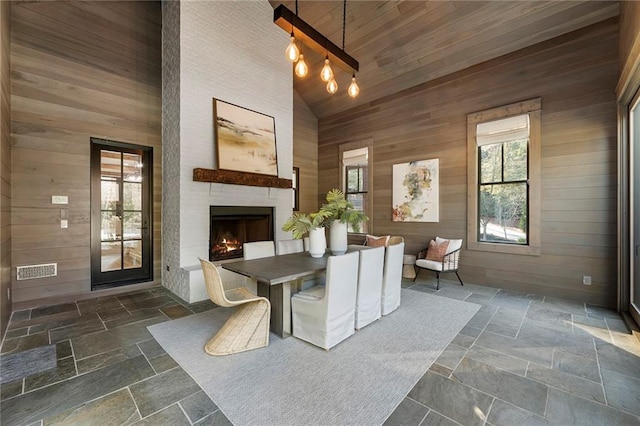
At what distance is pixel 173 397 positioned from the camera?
6.09ft

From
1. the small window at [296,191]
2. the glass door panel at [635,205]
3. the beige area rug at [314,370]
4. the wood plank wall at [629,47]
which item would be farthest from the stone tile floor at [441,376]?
the small window at [296,191]

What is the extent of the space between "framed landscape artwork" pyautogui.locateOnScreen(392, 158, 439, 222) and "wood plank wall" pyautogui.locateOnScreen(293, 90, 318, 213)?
2163 millimetres

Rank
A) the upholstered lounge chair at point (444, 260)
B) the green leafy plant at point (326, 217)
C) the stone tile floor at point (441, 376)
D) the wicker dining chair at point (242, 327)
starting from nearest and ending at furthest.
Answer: the stone tile floor at point (441, 376)
the wicker dining chair at point (242, 327)
the green leafy plant at point (326, 217)
the upholstered lounge chair at point (444, 260)

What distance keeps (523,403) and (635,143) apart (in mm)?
3304

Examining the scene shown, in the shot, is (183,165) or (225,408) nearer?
(225,408)

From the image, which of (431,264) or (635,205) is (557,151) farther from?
(431,264)

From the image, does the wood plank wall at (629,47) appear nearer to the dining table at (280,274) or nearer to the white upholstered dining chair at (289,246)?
the dining table at (280,274)

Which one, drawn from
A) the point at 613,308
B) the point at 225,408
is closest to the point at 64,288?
the point at 225,408

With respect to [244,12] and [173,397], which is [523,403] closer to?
[173,397]

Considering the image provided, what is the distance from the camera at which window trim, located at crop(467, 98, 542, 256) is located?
402cm

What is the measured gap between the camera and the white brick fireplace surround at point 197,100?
3904mm

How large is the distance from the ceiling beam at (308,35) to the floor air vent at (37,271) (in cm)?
407

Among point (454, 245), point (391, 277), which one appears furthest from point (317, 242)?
point (454, 245)

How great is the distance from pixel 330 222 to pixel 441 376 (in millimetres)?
1783
